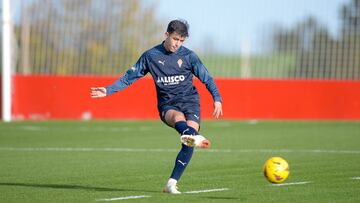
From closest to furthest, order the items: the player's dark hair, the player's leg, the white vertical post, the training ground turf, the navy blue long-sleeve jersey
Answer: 1. the training ground turf
2. the player's leg
3. the player's dark hair
4. the navy blue long-sleeve jersey
5. the white vertical post

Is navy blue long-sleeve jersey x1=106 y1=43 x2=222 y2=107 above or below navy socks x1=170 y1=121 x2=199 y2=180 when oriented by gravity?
above

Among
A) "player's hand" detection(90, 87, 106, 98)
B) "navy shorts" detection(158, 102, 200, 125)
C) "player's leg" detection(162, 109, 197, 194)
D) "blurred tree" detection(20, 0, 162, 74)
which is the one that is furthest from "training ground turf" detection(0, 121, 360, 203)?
"blurred tree" detection(20, 0, 162, 74)

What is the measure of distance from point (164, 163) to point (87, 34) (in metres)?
16.4

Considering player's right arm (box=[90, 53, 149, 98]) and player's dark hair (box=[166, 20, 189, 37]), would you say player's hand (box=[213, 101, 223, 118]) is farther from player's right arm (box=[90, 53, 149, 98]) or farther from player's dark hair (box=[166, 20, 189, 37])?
player's right arm (box=[90, 53, 149, 98])

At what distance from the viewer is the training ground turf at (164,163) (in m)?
10.3

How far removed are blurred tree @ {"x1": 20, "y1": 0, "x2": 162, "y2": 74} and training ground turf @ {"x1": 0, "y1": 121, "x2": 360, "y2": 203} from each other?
16.7 feet

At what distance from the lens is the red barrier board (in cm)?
2838

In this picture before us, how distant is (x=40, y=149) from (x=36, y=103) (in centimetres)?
1104

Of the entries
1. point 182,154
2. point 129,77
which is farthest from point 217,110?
point 129,77

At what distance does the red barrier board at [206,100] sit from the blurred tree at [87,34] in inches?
47.6

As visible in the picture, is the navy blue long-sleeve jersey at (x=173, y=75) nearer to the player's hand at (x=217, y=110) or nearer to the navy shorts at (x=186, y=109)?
the navy shorts at (x=186, y=109)

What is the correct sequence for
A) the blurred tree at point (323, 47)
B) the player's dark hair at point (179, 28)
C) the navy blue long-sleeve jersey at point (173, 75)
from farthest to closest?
the blurred tree at point (323, 47), the navy blue long-sleeve jersey at point (173, 75), the player's dark hair at point (179, 28)

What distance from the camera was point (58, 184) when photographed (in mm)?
11484

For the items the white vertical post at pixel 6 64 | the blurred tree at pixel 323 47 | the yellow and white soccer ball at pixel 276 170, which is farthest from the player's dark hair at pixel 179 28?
the blurred tree at pixel 323 47
